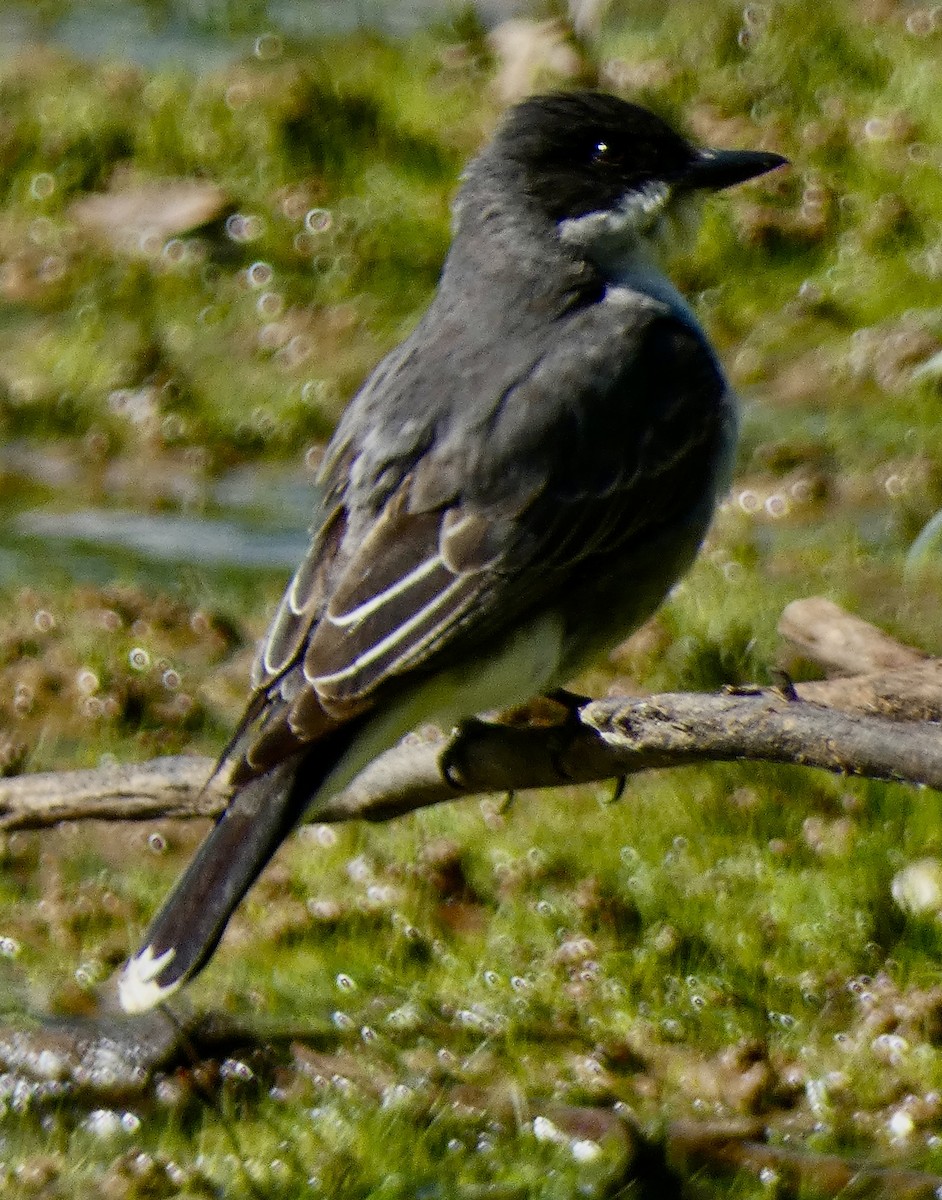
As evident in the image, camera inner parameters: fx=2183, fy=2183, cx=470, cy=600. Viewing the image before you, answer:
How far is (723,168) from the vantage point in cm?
504

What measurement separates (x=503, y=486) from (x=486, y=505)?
0.06 meters

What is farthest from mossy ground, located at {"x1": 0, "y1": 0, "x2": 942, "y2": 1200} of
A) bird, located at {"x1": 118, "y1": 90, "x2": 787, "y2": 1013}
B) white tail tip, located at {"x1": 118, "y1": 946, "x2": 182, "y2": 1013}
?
bird, located at {"x1": 118, "y1": 90, "x2": 787, "y2": 1013}

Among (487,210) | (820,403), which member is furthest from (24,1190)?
(820,403)

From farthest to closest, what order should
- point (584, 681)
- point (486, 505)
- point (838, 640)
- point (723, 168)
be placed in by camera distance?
point (584, 681) < point (723, 168) < point (838, 640) < point (486, 505)

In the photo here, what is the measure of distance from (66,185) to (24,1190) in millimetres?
5033

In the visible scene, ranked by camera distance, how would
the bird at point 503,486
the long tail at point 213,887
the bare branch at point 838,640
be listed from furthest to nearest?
the bare branch at point 838,640 → the bird at point 503,486 → the long tail at point 213,887

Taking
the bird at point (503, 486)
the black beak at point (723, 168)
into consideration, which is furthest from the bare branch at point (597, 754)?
the black beak at point (723, 168)

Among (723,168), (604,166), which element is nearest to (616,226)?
(604,166)

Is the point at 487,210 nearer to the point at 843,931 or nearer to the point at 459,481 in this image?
the point at 459,481

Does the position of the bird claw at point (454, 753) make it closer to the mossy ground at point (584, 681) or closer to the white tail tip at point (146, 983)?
the mossy ground at point (584, 681)

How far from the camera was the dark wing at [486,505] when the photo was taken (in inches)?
164

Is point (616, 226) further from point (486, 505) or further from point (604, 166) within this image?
point (486, 505)

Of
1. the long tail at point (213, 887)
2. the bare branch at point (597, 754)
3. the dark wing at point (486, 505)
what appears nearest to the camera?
the bare branch at point (597, 754)

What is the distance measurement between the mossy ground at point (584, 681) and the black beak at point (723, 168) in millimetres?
1313
